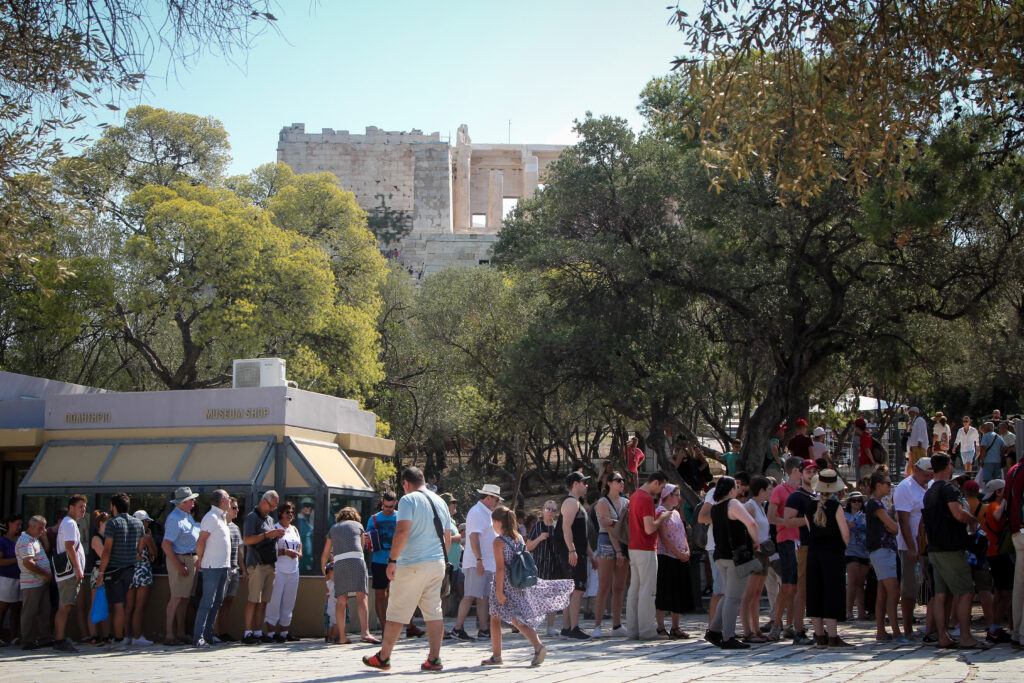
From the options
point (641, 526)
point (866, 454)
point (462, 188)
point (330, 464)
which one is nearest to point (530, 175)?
point (462, 188)

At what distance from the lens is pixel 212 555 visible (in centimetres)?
1002

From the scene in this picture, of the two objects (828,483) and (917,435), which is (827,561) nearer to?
(828,483)

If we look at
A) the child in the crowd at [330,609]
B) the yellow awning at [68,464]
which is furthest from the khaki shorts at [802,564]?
the yellow awning at [68,464]

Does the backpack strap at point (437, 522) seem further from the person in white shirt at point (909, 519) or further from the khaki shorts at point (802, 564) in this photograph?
the person in white shirt at point (909, 519)

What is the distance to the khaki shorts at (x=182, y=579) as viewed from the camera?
33.5ft

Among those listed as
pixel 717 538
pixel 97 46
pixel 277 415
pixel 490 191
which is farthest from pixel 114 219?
pixel 490 191

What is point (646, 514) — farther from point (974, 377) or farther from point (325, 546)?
point (974, 377)

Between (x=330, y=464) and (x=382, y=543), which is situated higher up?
(x=330, y=464)

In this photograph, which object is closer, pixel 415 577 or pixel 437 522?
pixel 415 577

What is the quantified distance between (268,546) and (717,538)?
4.51 meters

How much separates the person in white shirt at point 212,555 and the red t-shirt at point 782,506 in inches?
154

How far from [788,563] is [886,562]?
3.04 ft

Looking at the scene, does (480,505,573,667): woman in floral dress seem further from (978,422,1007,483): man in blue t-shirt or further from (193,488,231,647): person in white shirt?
(978,422,1007,483): man in blue t-shirt

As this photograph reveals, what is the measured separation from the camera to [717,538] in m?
9.24
